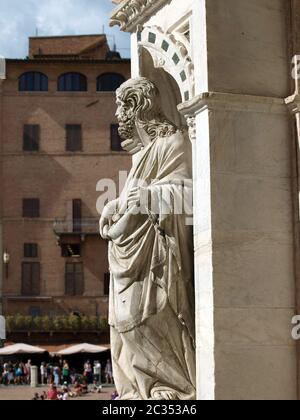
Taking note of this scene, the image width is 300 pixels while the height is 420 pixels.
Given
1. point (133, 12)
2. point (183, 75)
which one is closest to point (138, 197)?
point (183, 75)

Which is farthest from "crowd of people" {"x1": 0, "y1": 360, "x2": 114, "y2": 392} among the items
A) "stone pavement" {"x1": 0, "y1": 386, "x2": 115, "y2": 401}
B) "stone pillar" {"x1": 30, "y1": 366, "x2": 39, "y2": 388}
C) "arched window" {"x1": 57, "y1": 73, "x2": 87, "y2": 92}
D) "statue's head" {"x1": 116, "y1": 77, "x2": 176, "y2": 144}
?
"statue's head" {"x1": 116, "y1": 77, "x2": 176, "y2": 144}

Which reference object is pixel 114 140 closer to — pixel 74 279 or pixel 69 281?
pixel 74 279

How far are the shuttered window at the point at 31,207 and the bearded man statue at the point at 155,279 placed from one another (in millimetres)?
51758

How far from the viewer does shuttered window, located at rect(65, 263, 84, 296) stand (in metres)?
→ 58.1

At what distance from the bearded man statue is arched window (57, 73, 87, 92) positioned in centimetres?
5305

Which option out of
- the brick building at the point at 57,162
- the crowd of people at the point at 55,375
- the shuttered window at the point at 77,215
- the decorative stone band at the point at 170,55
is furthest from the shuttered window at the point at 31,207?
the decorative stone band at the point at 170,55

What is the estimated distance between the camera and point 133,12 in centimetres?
894

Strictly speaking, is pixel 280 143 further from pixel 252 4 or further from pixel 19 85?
pixel 19 85

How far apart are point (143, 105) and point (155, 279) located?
1535mm

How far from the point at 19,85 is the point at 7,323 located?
14.7 meters

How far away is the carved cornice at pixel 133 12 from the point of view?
868 centimetres

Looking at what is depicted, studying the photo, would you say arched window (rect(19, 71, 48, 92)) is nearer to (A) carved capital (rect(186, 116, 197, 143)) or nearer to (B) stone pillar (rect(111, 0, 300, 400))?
(B) stone pillar (rect(111, 0, 300, 400))

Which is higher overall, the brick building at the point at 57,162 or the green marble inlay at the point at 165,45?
the brick building at the point at 57,162

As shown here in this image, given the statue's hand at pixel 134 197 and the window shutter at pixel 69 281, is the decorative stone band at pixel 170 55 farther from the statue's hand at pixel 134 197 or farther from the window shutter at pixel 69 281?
the window shutter at pixel 69 281
